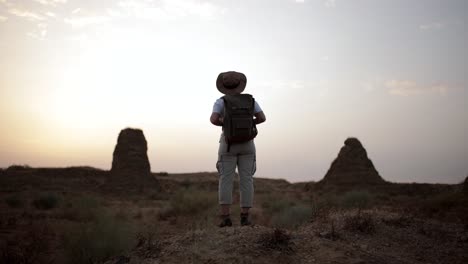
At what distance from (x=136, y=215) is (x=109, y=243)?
7.21m

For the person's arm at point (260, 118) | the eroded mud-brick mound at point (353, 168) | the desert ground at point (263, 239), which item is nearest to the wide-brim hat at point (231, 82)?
the person's arm at point (260, 118)

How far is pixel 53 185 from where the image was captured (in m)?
25.8

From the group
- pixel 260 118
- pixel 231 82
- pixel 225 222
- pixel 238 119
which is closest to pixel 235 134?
pixel 238 119

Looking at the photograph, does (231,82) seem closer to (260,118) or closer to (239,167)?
(260,118)

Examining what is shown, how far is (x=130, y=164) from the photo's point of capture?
2305 centimetres

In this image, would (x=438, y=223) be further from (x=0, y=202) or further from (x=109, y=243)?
(x=0, y=202)

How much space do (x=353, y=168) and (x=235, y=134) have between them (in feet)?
63.6

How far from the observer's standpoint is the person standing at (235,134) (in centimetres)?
506

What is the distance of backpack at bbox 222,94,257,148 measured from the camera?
5035 mm

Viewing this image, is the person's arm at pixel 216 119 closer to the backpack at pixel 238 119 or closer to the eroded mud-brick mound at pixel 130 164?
the backpack at pixel 238 119

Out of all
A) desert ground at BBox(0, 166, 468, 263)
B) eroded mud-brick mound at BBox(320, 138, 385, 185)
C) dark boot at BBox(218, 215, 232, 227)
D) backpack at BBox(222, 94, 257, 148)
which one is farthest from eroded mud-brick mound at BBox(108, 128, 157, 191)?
backpack at BBox(222, 94, 257, 148)

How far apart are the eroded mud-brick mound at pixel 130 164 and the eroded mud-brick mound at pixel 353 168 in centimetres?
1033

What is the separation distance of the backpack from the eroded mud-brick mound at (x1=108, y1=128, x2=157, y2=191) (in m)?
18.4

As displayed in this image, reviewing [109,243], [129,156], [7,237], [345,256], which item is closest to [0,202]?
[129,156]
